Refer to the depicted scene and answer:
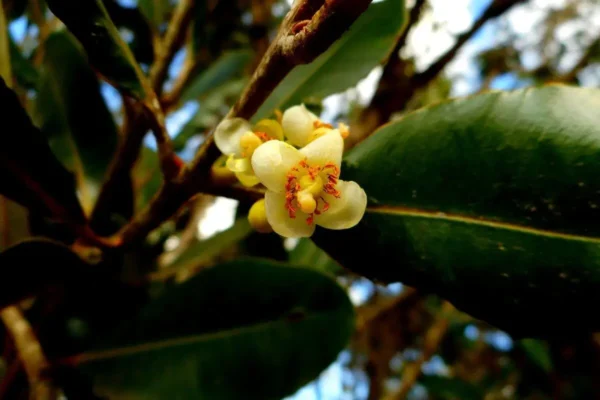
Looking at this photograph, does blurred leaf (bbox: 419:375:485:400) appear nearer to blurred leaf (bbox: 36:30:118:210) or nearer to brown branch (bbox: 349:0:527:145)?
brown branch (bbox: 349:0:527:145)

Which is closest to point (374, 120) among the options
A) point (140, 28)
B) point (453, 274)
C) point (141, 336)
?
point (140, 28)

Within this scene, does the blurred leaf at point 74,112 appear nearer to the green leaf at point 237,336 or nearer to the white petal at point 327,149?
the green leaf at point 237,336

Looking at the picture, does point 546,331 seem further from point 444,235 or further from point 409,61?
point 409,61

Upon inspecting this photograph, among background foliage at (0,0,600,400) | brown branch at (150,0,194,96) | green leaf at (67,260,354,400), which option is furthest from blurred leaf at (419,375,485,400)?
brown branch at (150,0,194,96)

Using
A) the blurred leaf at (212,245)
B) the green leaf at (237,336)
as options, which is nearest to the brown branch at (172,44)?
the blurred leaf at (212,245)

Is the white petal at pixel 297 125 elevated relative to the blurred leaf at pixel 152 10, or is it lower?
elevated

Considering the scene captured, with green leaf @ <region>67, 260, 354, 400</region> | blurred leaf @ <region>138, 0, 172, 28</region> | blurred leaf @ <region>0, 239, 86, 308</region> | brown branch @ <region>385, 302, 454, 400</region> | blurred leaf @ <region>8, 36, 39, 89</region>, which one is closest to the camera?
blurred leaf @ <region>0, 239, 86, 308</region>
